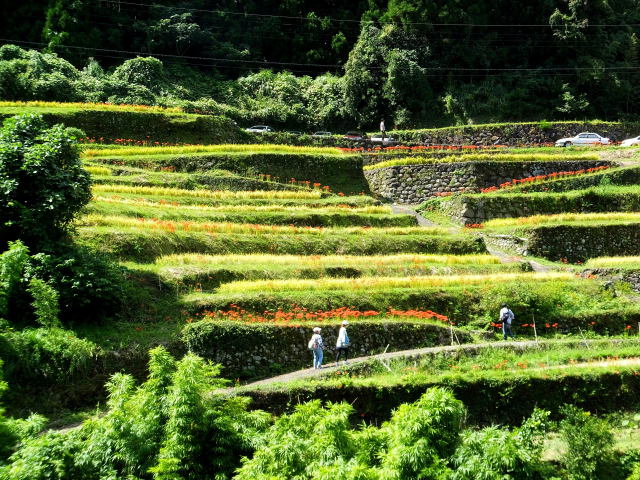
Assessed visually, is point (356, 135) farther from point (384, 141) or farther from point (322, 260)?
point (322, 260)

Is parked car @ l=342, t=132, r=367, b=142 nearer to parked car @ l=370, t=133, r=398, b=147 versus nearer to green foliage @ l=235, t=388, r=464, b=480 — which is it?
parked car @ l=370, t=133, r=398, b=147

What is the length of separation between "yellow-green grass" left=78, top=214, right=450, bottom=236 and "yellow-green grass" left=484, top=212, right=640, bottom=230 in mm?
3986

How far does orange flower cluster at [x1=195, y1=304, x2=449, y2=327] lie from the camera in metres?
24.6

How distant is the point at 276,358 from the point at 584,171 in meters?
31.6

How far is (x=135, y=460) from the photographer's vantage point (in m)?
16.3

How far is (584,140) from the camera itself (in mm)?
57406

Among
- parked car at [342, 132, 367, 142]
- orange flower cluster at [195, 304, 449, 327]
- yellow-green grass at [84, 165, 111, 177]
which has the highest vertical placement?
parked car at [342, 132, 367, 142]

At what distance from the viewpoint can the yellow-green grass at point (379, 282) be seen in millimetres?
27203

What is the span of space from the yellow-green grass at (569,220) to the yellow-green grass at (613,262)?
3.14 metres

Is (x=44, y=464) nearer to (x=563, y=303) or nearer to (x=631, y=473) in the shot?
(x=631, y=473)

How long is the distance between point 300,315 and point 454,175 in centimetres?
2544

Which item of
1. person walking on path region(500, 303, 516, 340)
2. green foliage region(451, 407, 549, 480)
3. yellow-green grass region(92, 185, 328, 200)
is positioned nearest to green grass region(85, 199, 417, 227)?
yellow-green grass region(92, 185, 328, 200)

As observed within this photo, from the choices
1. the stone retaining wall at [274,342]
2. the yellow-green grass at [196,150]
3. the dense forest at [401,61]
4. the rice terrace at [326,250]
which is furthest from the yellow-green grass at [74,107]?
the stone retaining wall at [274,342]

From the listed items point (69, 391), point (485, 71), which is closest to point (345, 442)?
point (69, 391)
